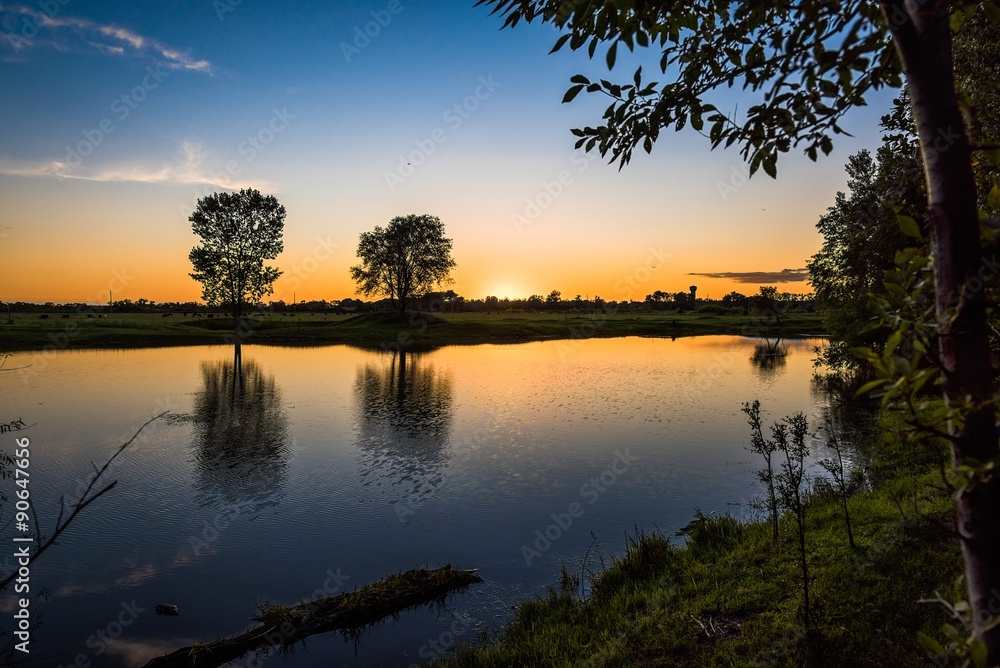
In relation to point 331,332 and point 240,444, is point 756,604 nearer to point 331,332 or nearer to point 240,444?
point 240,444

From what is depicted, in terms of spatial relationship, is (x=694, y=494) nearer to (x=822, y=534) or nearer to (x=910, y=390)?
(x=822, y=534)

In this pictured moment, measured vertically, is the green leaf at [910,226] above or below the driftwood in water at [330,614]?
above

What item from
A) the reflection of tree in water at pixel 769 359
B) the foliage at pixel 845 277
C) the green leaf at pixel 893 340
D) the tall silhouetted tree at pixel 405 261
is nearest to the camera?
the green leaf at pixel 893 340

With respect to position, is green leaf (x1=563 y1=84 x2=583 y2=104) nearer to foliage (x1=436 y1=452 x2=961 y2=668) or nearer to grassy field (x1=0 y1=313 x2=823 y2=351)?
foliage (x1=436 y1=452 x2=961 y2=668)

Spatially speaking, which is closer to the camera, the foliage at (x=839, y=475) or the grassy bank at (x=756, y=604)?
the grassy bank at (x=756, y=604)

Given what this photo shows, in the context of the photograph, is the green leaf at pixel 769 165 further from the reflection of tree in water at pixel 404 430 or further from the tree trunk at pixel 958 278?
the reflection of tree in water at pixel 404 430

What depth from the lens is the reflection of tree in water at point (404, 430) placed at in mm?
16769

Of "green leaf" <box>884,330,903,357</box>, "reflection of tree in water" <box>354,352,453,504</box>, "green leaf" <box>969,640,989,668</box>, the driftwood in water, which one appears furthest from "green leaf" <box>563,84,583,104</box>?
"reflection of tree in water" <box>354,352,453,504</box>

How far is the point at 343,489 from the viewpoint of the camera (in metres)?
15.9

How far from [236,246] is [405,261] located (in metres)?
27.2

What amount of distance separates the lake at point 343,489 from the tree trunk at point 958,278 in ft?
26.3

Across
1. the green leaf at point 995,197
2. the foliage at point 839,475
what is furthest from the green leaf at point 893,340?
the foliage at point 839,475

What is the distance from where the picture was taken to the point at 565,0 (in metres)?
2.80

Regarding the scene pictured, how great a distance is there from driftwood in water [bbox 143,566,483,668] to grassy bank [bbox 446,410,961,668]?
203cm
